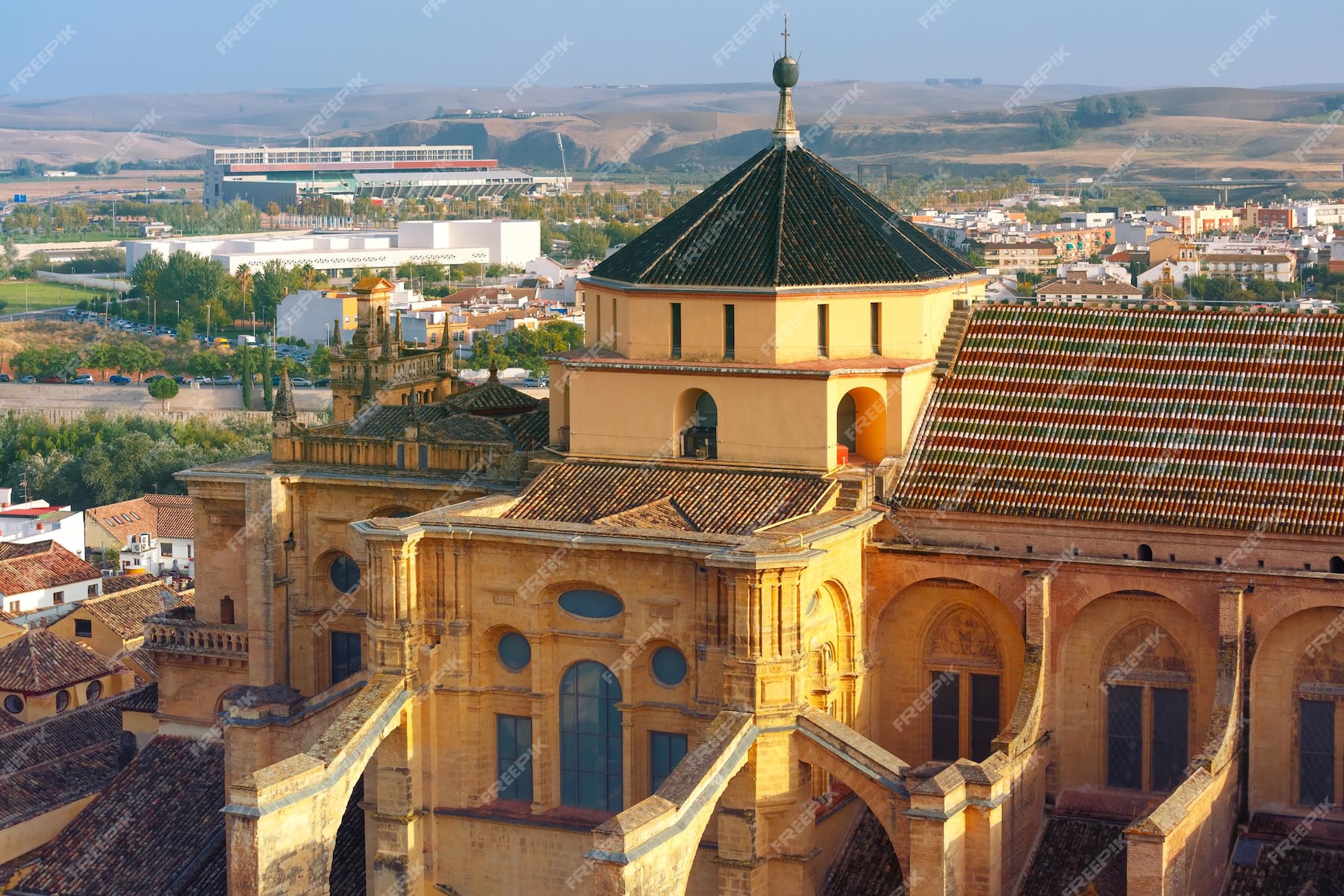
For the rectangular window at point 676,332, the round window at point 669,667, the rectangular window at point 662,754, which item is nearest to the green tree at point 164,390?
the rectangular window at point 676,332

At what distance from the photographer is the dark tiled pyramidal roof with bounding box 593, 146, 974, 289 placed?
37.2 meters

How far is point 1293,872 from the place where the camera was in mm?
33531

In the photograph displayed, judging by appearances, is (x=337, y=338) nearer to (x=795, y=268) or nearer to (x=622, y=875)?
(x=795, y=268)

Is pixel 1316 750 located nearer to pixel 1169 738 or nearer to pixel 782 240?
pixel 1169 738

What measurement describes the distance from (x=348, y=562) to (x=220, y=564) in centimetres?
379

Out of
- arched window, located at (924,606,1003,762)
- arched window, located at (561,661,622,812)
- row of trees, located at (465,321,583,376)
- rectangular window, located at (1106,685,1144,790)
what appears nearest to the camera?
arched window, located at (561,661,622,812)

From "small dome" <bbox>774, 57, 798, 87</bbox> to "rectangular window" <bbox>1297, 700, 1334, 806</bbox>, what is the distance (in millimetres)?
14987

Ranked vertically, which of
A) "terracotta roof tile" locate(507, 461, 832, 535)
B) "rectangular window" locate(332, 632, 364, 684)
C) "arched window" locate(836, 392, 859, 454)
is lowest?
"rectangular window" locate(332, 632, 364, 684)

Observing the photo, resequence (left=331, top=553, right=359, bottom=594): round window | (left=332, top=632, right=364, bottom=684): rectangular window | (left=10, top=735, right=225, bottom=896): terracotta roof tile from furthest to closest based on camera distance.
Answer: (left=332, top=632, right=364, bottom=684): rectangular window, (left=331, top=553, right=359, bottom=594): round window, (left=10, top=735, right=225, bottom=896): terracotta roof tile

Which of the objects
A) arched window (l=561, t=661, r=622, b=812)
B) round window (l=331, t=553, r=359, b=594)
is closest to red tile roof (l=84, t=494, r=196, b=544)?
round window (l=331, t=553, r=359, b=594)

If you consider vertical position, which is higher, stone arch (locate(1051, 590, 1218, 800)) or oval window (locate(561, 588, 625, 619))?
oval window (locate(561, 588, 625, 619))

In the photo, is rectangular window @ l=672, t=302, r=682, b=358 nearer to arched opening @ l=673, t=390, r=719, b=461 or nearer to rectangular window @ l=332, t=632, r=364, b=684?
arched opening @ l=673, t=390, r=719, b=461

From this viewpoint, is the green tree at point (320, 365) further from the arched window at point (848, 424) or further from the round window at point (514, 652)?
the round window at point (514, 652)

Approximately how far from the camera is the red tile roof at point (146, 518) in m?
82.8
